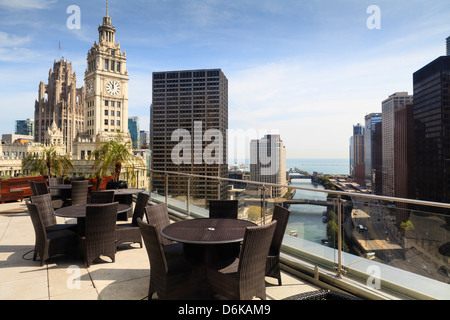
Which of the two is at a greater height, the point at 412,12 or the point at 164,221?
the point at 412,12

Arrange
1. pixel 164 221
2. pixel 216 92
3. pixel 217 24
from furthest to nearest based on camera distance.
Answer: pixel 216 92 < pixel 217 24 < pixel 164 221

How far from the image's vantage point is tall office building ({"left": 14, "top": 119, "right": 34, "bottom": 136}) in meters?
174

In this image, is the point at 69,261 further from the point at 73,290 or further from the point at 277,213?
the point at 277,213

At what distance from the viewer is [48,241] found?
154 inches

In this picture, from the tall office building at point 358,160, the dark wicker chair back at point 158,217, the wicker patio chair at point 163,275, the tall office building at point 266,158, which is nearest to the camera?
the wicker patio chair at point 163,275

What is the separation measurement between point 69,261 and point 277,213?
11.3ft

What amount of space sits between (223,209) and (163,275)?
1.99m

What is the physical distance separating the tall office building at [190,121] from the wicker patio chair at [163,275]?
52.5 metres

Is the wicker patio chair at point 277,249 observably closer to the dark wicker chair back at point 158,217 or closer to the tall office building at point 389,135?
the dark wicker chair back at point 158,217

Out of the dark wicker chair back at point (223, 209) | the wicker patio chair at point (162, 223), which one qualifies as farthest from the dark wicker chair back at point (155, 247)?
the dark wicker chair back at point (223, 209)

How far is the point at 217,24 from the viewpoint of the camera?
606 inches

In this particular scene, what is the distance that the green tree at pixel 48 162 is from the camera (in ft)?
38.5
